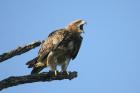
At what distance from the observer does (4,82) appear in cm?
438

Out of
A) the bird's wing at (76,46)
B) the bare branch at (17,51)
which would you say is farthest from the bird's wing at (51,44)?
the bare branch at (17,51)

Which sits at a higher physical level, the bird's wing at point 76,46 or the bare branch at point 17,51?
the bird's wing at point 76,46

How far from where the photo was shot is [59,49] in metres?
10.6

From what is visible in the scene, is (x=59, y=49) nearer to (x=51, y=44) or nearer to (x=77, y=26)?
(x=51, y=44)

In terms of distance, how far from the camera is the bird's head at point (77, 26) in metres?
11.5

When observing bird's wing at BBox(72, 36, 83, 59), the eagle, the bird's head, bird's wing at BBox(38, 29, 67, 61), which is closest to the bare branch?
the eagle

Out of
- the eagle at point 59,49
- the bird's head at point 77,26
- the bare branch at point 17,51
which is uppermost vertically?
the bird's head at point 77,26

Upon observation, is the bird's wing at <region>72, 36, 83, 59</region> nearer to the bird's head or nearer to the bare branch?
the bird's head

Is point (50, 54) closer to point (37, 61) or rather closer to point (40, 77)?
point (37, 61)

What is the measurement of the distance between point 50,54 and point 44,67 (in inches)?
19.1

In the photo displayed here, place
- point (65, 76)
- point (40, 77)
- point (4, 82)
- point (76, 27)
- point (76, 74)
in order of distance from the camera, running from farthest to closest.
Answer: point (76, 27) → point (76, 74) → point (65, 76) → point (40, 77) → point (4, 82)

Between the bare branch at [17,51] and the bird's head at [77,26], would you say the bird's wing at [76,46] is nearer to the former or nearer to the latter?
the bird's head at [77,26]

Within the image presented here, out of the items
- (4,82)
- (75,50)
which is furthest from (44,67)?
(4,82)

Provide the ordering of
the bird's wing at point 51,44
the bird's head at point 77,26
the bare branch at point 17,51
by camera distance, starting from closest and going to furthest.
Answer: the bare branch at point 17,51 < the bird's wing at point 51,44 < the bird's head at point 77,26
